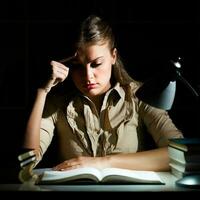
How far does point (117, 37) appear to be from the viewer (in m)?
2.48

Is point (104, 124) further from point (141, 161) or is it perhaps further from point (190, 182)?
point (190, 182)

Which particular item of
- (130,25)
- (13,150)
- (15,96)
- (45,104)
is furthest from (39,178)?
(130,25)

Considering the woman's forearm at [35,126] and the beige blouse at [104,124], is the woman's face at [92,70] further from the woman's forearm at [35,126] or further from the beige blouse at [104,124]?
the woman's forearm at [35,126]

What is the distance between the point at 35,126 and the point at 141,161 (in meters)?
0.54

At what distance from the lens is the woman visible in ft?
6.44

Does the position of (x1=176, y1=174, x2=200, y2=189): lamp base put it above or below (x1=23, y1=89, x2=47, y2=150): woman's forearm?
below

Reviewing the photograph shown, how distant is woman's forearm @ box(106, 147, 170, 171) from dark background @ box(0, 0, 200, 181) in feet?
2.79

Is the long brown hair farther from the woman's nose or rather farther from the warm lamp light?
the warm lamp light

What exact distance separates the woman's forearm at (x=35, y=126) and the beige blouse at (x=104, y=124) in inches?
3.9

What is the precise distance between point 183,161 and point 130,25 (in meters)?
1.23

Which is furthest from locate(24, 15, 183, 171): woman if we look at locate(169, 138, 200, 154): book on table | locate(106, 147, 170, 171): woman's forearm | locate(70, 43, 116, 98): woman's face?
locate(169, 138, 200, 154): book on table

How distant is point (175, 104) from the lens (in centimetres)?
249
